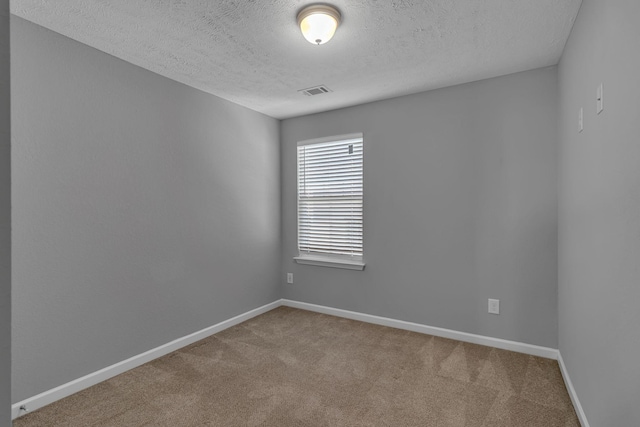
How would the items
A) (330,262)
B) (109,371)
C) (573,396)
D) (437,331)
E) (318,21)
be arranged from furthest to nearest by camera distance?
(330,262)
(437,331)
(109,371)
(573,396)
(318,21)

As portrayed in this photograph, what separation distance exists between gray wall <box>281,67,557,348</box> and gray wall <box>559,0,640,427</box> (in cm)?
47

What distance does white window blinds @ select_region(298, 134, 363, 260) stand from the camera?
148 inches

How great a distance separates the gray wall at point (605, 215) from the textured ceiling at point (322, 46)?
16.3 inches

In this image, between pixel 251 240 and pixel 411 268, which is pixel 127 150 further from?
pixel 411 268

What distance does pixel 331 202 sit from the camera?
3949 millimetres

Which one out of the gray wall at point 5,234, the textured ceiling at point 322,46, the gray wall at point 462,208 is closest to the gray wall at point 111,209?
the textured ceiling at point 322,46

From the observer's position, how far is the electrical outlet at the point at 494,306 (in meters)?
2.96

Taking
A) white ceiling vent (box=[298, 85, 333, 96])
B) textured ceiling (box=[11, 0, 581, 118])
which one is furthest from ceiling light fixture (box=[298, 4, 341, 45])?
white ceiling vent (box=[298, 85, 333, 96])

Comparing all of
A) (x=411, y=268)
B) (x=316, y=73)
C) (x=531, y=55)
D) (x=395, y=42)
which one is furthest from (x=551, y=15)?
(x=411, y=268)

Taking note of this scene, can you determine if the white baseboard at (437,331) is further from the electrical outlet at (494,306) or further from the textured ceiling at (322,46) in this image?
the textured ceiling at (322,46)

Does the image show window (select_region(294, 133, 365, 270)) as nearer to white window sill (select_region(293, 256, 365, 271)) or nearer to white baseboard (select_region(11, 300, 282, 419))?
white window sill (select_region(293, 256, 365, 271))

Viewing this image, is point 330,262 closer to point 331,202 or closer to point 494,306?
point 331,202

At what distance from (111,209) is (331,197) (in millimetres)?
2237

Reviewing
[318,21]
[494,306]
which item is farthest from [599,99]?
[494,306]
